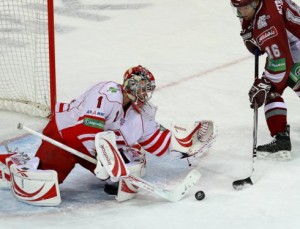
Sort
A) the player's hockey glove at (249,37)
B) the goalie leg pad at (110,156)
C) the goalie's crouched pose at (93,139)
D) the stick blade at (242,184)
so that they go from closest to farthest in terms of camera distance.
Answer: the goalie leg pad at (110,156) → the goalie's crouched pose at (93,139) → the stick blade at (242,184) → the player's hockey glove at (249,37)

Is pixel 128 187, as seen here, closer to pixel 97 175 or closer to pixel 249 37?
pixel 97 175

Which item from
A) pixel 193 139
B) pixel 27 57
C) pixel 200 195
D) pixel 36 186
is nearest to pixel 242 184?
pixel 200 195

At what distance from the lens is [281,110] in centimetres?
443

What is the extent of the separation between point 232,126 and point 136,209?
4.02 feet

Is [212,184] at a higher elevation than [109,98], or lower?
lower

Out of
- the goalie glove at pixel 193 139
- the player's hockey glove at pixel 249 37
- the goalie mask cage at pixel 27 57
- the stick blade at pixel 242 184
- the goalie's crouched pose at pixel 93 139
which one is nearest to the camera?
the goalie's crouched pose at pixel 93 139

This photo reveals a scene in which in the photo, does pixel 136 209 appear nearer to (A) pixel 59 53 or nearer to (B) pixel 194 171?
(B) pixel 194 171

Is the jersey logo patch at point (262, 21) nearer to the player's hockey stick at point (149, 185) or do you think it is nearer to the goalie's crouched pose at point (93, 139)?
the goalie's crouched pose at point (93, 139)

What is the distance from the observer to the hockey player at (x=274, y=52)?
13.6ft

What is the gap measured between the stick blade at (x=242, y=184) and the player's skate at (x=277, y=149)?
0.37 meters

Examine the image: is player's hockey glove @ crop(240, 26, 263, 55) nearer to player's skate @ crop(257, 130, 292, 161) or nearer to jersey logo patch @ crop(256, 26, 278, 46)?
jersey logo patch @ crop(256, 26, 278, 46)

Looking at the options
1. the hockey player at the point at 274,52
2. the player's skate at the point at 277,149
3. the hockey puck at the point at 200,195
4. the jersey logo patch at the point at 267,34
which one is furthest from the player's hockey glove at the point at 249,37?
the hockey puck at the point at 200,195

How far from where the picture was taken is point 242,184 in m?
4.01

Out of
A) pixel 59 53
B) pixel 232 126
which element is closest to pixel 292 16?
pixel 232 126
